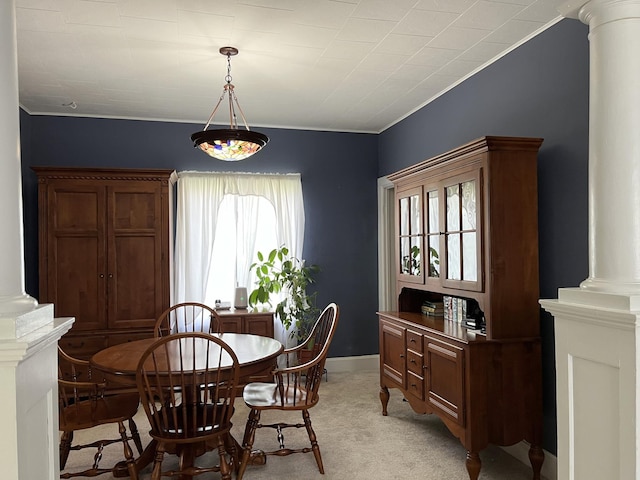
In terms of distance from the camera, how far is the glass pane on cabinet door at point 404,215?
161 inches

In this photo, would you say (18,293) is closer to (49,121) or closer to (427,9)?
(427,9)

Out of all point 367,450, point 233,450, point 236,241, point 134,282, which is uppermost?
point 236,241

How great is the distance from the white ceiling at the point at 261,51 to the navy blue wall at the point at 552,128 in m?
0.16

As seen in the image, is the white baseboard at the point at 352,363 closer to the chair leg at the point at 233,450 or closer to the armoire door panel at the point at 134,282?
the armoire door panel at the point at 134,282

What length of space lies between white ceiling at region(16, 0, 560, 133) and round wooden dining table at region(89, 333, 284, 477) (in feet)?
6.37

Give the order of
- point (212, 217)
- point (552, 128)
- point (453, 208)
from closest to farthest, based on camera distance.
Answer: point (552, 128), point (453, 208), point (212, 217)

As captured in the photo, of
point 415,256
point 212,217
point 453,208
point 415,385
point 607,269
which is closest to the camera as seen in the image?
point 607,269

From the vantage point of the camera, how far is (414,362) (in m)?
3.59

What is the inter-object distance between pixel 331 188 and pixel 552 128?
2896 millimetres

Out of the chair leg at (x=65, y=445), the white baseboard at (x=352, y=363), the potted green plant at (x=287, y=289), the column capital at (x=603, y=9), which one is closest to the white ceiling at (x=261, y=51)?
the column capital at (x=603, y=9)

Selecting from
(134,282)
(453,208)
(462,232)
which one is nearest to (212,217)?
(134,282)

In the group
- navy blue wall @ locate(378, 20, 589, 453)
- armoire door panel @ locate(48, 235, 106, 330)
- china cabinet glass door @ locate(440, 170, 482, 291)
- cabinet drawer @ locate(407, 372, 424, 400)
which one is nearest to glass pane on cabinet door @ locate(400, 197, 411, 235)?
china cabinet glass door @ locate(440, 170, 482, 291)

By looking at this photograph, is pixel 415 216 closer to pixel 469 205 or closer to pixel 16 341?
pixel 469 205

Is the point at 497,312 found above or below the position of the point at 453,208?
below
